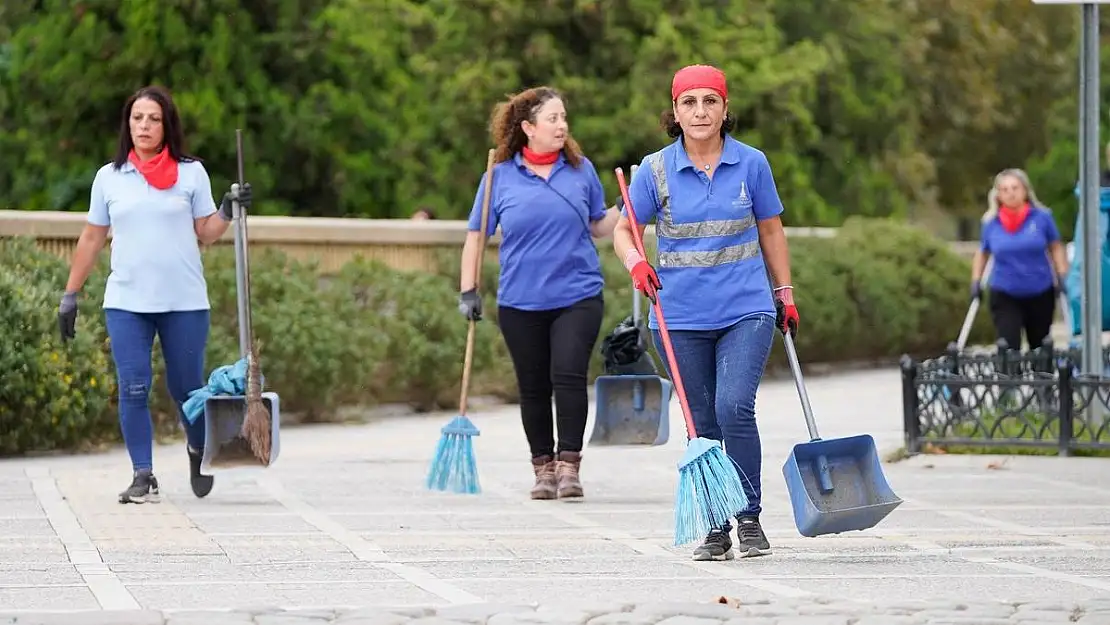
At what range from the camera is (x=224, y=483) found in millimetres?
11438

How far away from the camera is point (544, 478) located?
34.9 feet

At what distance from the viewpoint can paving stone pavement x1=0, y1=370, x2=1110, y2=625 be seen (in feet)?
22.4

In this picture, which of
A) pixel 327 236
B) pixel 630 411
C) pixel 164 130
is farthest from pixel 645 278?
pixel 327 236

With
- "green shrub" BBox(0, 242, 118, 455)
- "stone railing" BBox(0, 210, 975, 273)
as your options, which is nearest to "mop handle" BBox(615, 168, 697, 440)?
"green shrub" BBox(0, 242, 118, 455)

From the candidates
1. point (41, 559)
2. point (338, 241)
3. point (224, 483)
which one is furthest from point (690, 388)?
point (338, 241)

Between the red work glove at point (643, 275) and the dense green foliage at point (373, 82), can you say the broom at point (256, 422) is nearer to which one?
the red work glove at point (643, 275)

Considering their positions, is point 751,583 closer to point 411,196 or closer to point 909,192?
point 411,196

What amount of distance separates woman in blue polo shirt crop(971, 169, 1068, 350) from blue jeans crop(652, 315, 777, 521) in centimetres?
727

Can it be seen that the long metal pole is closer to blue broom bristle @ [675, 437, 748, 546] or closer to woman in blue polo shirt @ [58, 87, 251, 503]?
woman in blue polo shirt @ [58, 87, 251, 503]

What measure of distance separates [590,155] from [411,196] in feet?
8.30

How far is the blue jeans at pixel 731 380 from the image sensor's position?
8.24m

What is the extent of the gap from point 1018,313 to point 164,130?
23.3ft

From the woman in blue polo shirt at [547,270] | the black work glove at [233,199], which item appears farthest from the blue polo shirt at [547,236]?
the black work glove at [233,199]

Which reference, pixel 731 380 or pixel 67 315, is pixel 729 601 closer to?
pixel 731 380
